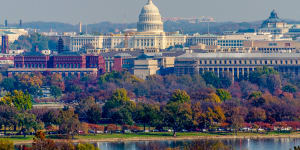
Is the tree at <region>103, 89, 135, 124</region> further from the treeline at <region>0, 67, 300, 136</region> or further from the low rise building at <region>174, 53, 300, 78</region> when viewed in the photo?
the low rise building at <region>174, 53, 300, 78</region>

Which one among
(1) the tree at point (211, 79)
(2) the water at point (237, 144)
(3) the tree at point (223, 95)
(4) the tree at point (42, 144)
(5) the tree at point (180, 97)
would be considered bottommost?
(2) the water at point (237, 144)

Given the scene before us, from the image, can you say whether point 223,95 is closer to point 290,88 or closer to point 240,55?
point 290,88

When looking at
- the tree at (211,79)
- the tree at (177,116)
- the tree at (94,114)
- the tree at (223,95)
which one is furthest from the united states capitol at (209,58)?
the tree at (177,116)

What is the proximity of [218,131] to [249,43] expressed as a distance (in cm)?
7990

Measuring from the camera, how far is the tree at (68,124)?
99125 mm

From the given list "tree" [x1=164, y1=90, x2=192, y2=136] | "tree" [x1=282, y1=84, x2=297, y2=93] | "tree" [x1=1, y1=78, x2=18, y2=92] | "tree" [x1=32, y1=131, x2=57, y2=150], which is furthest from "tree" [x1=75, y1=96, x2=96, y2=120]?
"tree" [x1=32, y1=131, x2=57, y2=150]

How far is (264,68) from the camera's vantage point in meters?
149

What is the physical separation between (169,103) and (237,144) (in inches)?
578

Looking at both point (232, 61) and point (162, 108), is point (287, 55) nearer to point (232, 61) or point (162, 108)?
point (232, 61)

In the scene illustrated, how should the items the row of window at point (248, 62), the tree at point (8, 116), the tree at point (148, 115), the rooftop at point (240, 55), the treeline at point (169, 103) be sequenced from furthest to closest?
the rooftop at point (240, 55), the row of window at point (248, 62), the tree at point (148, 115), the treeline at point (169, 103), the tree at point (8, 116)

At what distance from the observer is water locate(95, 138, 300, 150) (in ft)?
308

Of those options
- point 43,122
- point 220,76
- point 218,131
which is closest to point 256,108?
point 218,131

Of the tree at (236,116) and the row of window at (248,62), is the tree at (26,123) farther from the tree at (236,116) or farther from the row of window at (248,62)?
the row of window at (248,62)

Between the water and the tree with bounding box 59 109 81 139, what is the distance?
2.65m
